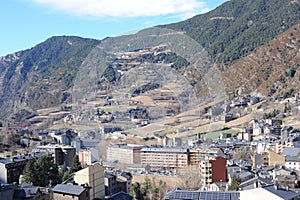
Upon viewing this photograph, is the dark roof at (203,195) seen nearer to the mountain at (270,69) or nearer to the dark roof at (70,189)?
the dark roof at (70,189)

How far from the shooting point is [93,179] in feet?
25.6

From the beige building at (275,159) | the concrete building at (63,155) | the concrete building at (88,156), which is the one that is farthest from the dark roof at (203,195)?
the concrete building at (88,156)

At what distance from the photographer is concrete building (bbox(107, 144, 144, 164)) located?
1570 centimetres

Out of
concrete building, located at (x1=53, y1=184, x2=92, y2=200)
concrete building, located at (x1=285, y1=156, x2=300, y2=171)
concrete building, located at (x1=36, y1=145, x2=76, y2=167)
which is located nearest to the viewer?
concrete building, located at (x1=53, y1=184, x2=92, y2=200)

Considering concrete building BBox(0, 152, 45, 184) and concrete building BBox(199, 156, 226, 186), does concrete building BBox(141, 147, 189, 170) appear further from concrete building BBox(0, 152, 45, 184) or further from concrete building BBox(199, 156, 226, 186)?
concrete building BBox(0, 152, 45, 184)

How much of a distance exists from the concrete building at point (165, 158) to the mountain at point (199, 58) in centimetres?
939

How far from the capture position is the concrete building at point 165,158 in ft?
48.0

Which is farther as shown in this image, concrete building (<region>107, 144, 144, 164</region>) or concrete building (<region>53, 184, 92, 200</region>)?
concrete building (<region>107, 144, 144, 164</region>)

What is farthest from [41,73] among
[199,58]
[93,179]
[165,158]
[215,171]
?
[93,179]

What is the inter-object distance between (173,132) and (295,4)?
24.5 metres

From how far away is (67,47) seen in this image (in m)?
62.2

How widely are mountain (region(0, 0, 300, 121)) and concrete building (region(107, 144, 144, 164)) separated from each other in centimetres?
825

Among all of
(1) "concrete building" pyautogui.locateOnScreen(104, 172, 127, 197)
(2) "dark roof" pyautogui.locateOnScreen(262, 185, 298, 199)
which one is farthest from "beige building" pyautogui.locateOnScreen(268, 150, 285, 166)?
(2) "dark roof" pyautogui.locateOnScreen(262, 185, 298, 199)

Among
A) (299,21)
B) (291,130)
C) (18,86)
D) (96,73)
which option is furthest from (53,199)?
(18,86)
